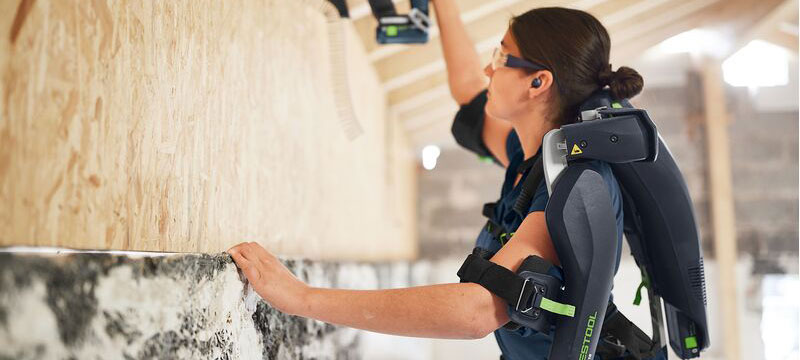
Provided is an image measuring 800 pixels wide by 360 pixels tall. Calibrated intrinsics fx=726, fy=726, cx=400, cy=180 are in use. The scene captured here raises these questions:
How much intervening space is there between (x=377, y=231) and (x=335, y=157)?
1.19 m

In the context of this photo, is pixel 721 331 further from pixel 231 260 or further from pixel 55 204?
pixel 55 204

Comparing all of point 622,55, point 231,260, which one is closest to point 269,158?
point 231,260

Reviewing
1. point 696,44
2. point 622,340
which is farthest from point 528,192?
point 696,44

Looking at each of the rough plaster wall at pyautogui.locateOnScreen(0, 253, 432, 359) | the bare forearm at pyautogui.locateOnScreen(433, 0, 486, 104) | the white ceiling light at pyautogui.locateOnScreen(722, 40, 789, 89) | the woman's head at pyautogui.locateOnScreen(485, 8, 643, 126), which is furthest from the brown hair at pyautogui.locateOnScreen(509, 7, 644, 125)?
the white ceiling light at pyautogui.locateOnScreen(722, 40, 789, 89)

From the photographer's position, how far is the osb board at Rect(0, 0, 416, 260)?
71 centimetres

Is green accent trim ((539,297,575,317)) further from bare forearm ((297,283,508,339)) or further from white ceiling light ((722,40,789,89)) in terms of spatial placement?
white ceiling light ((722,40,789,89))

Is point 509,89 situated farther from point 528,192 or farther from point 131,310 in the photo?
point 131,310

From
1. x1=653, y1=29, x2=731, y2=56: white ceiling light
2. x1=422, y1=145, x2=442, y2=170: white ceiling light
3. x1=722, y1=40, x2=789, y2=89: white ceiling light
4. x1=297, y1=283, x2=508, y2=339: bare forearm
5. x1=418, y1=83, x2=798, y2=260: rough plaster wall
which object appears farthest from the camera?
x1=422, y1=145, x2=442, y2=170: white ceiling light

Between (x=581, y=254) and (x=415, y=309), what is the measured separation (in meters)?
0.31

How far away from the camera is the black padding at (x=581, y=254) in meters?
1.24

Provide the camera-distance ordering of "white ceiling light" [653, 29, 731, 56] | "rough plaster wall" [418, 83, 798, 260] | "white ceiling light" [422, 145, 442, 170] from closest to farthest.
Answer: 1. "white ceiling light" [653, 29, 731, 56]
2. "rough plaster wall" [418, 83, 798, 260]
3. "white ceiling light" [422, 145, 442, 170]

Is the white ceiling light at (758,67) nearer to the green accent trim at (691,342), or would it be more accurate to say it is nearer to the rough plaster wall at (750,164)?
the rough plaster wall at (750,164)

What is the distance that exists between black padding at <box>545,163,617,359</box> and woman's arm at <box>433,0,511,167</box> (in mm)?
685

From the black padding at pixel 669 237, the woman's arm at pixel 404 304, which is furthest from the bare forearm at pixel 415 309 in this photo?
the black padding at pixel 669 237
